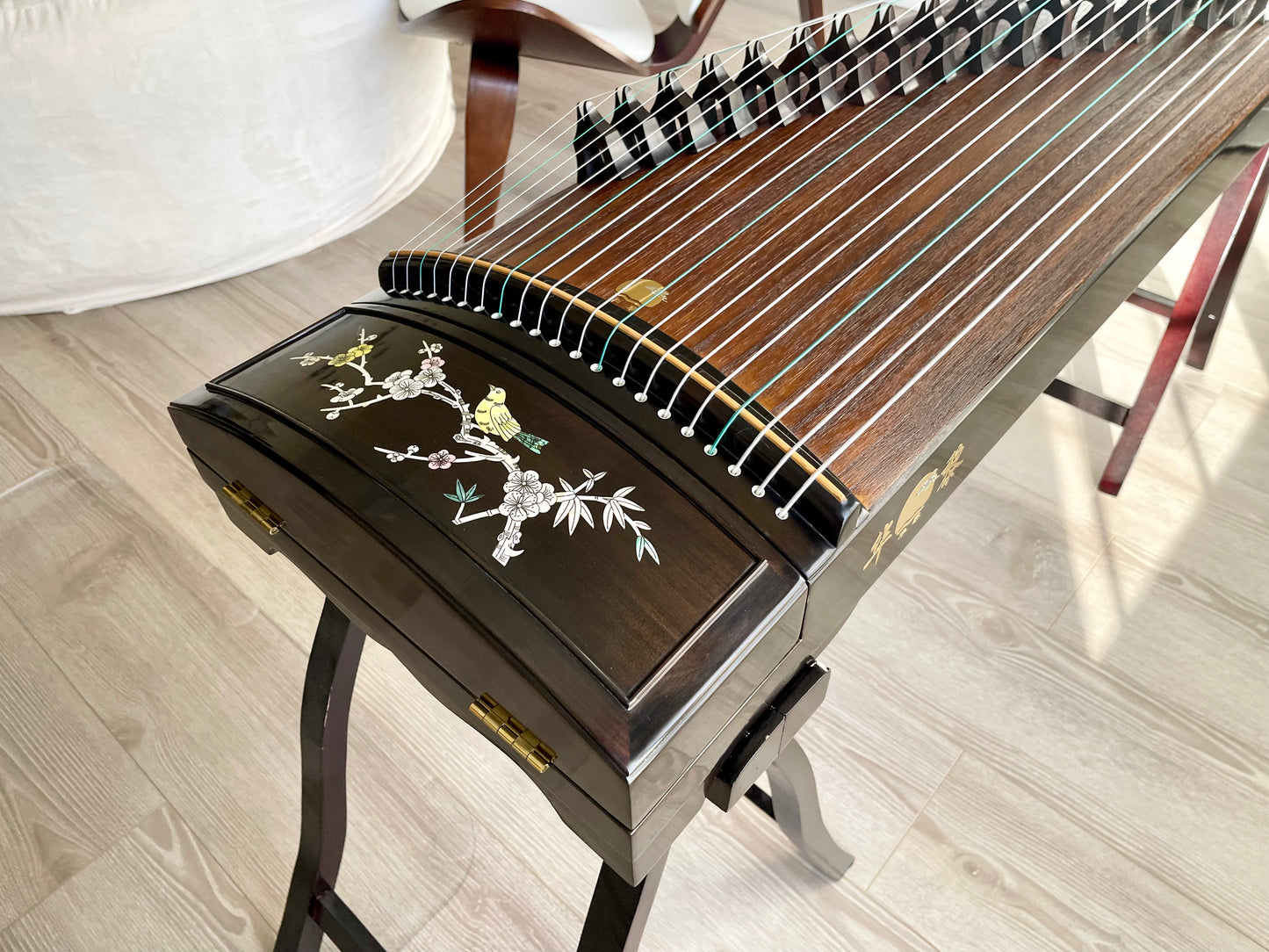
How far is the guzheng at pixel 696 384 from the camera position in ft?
1.93

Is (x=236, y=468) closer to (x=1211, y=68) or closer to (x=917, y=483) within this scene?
(x=917, y=483)

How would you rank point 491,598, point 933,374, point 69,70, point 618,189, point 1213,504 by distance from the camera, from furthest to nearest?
point 69,70 < point 1213,504 < point 618,189 < point 933,374 < point 491,598

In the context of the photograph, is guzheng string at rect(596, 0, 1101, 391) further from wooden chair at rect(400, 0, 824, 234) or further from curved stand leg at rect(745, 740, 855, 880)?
wooden chair at rect(400, 0, 824, 234)

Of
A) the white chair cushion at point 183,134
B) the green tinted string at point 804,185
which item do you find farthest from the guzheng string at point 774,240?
the white chair cushion at point 183,134

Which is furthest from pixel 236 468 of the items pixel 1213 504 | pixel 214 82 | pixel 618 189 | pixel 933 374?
pixel 1213 504

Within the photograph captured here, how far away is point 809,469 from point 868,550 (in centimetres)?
10

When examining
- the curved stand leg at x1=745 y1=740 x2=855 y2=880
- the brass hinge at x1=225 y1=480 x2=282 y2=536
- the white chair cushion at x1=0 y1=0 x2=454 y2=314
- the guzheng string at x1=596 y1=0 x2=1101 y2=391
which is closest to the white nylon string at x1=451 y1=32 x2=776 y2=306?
the guzheng string at x1=596 y1=0 x2=1101 y2=391

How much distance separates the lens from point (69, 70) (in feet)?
5.76

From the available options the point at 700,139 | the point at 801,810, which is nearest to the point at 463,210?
the point at 700,139

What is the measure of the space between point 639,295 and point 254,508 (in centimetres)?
35

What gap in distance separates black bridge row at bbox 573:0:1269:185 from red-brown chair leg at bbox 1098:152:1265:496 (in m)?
0.37

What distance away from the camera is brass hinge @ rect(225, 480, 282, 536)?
740 millimetres

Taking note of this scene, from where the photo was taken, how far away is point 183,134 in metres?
1.90

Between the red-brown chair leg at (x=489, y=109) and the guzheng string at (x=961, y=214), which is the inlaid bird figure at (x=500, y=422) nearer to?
the guzheng string at (x=961, y=214)
